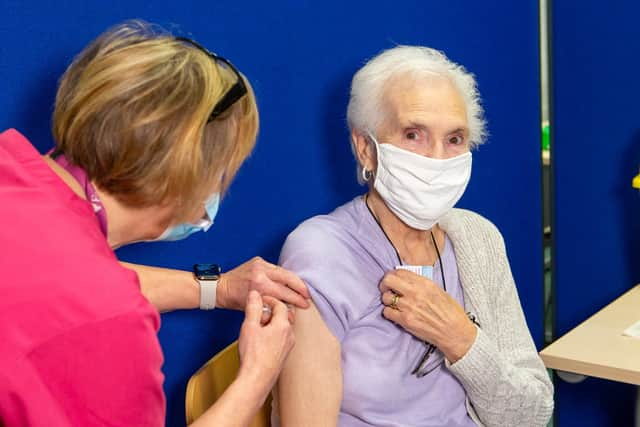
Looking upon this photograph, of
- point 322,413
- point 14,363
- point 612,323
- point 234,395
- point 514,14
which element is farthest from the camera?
point 514,14

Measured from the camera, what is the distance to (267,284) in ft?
4.53

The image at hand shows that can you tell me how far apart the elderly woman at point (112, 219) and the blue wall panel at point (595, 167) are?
154cm

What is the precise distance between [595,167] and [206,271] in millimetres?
1517

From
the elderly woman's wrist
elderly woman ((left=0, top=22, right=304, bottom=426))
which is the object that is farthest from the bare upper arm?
the elderly woman's wrist

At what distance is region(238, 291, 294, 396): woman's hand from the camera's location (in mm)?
1205

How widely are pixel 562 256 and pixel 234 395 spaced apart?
176cm

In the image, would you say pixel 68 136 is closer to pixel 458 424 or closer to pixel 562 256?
pixel 458 424

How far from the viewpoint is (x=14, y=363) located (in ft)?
2.88

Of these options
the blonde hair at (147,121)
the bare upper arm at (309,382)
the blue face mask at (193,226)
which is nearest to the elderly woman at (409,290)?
the bare upper arm at (309,382)

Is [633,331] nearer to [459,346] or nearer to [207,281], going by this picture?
[459,346]

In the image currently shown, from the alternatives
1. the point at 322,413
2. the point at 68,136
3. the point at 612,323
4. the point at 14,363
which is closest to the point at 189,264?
the point at 322,413

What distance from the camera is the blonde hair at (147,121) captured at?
1037 mm

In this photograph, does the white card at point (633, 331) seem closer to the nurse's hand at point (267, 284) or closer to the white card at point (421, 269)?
the white card at point (421, 269)

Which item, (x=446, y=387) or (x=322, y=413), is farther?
(x=446, y=387)
